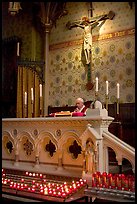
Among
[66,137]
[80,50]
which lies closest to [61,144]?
[66,137]

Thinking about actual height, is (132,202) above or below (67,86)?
below

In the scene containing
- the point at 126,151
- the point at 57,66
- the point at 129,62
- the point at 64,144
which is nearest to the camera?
the point at 126,151

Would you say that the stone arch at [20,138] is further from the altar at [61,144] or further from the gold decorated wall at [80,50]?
the gold decorated wall at [80,50]

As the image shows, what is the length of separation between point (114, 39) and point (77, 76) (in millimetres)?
1774

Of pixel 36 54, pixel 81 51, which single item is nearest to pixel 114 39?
pixel 81 51

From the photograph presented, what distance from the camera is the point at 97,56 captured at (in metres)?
9.97

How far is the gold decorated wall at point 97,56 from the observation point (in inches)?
364

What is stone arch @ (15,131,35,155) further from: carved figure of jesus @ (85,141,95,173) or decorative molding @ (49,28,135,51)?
decorative molding @ (49,28,135,51)

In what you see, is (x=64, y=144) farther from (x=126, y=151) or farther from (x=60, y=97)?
(x=60, y=97)

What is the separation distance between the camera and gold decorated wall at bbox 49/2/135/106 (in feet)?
30.3

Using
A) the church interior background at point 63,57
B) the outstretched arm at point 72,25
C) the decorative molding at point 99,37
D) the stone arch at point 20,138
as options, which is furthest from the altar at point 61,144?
the outstretched arm at point 72,25

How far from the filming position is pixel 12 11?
9.48 metres

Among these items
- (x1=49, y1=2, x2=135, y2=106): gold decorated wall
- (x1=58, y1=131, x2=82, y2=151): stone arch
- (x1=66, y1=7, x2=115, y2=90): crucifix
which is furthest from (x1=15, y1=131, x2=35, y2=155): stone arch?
(x1=66, y1=7, x2=115, y2=90): crucifix

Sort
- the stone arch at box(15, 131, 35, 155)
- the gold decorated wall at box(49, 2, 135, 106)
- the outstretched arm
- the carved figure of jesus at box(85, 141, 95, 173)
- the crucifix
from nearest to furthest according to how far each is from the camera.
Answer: the carved figure of jesus at box(85, 141, 95, 173) < the stone arch at box(15, 131, 35, 155) < the gold decorated wall at box(49, 2, 135, 106) < the crucifix < the outstretched arm
